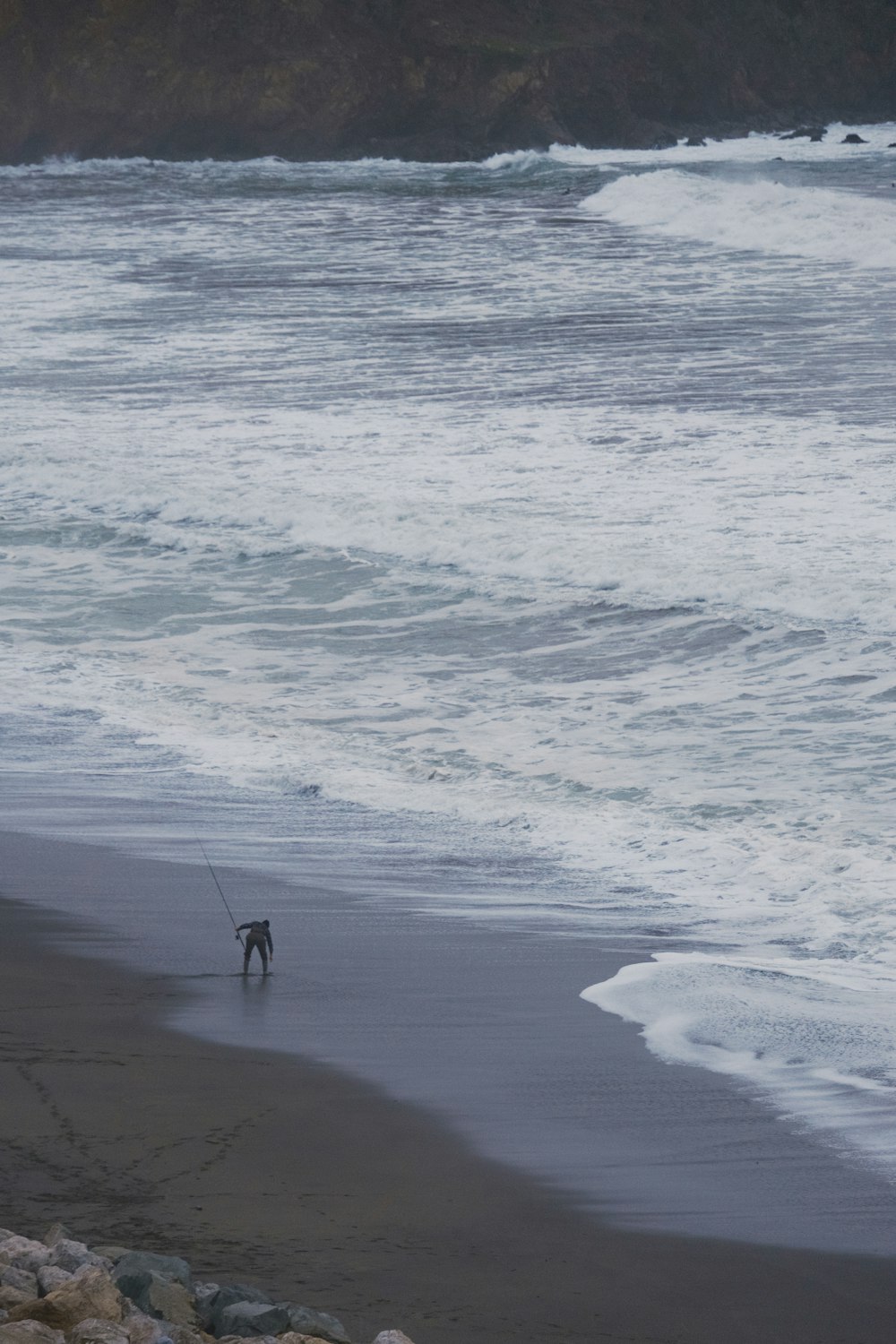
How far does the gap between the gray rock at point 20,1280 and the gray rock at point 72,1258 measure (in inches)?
3.0

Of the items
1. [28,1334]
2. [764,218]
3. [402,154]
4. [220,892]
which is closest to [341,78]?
Result: [402,154]

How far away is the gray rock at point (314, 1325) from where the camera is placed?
3744 mm

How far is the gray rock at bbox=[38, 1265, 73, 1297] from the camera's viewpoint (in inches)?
147

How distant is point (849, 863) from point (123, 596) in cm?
663

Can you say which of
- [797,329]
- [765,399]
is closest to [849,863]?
[765,399]

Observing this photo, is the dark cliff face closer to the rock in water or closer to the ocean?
the ocean

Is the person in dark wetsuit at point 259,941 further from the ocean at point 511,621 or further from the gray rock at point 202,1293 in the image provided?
the gray rock at point 202,1293

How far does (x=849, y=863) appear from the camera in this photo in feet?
23.5

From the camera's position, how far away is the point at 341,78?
82.6 metres

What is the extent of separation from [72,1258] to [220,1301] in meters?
0.33

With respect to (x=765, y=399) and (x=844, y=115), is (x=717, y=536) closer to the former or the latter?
(x=765, y=399)

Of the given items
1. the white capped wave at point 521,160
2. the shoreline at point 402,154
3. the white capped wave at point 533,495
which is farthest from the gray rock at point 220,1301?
the shoreline at point 402,154

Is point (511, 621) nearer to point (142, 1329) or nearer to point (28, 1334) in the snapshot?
point (142, 1329)

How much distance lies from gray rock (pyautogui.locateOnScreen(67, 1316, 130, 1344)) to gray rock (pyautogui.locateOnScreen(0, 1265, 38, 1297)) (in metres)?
0.20
